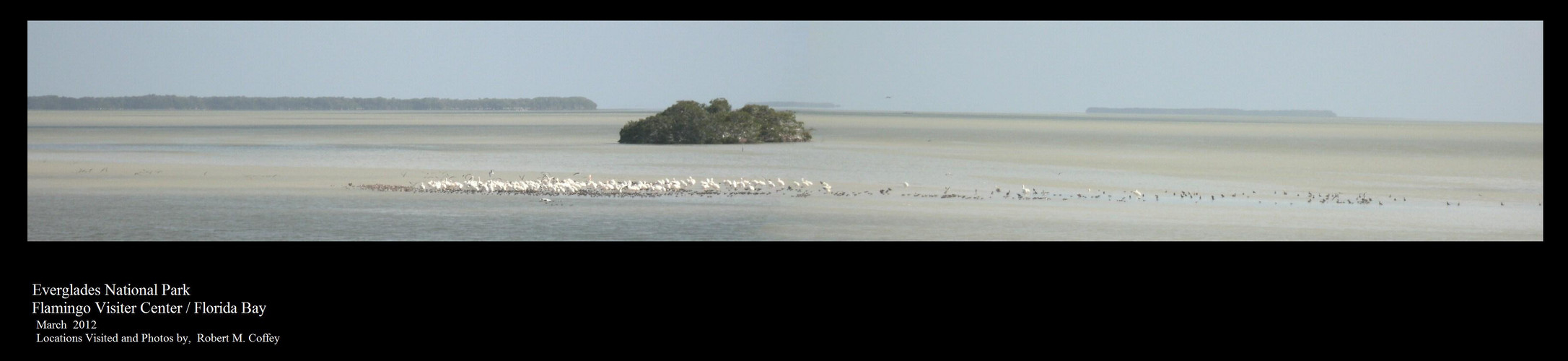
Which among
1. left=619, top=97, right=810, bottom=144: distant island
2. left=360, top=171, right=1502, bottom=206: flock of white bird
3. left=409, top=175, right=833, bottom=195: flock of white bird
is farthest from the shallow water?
left=619, top=97, right=810, bottom=144: distant island

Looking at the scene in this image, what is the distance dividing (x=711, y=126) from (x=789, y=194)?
1506 centimetres

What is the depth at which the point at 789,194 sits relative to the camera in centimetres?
1642

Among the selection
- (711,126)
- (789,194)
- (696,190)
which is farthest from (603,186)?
(711,126)

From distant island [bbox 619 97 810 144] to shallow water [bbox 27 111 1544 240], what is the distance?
85 centimetres

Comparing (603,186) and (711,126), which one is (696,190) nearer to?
(603,186)

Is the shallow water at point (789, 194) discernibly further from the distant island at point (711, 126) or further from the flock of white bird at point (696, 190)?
the distant island at point (711, 126)

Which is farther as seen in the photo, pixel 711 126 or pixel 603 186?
pixel 711 126

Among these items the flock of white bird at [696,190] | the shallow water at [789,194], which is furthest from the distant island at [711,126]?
the flock of white bird at [696,190]

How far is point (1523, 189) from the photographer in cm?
1966

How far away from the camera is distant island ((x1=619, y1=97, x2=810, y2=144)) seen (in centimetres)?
3128

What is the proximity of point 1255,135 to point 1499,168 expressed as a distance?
2717cm

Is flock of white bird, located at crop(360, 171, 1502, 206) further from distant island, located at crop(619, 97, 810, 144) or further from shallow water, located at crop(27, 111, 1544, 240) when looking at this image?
distant island, located at crop(619, 97, 810, 144)

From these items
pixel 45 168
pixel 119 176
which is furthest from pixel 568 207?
pixel 45 168
